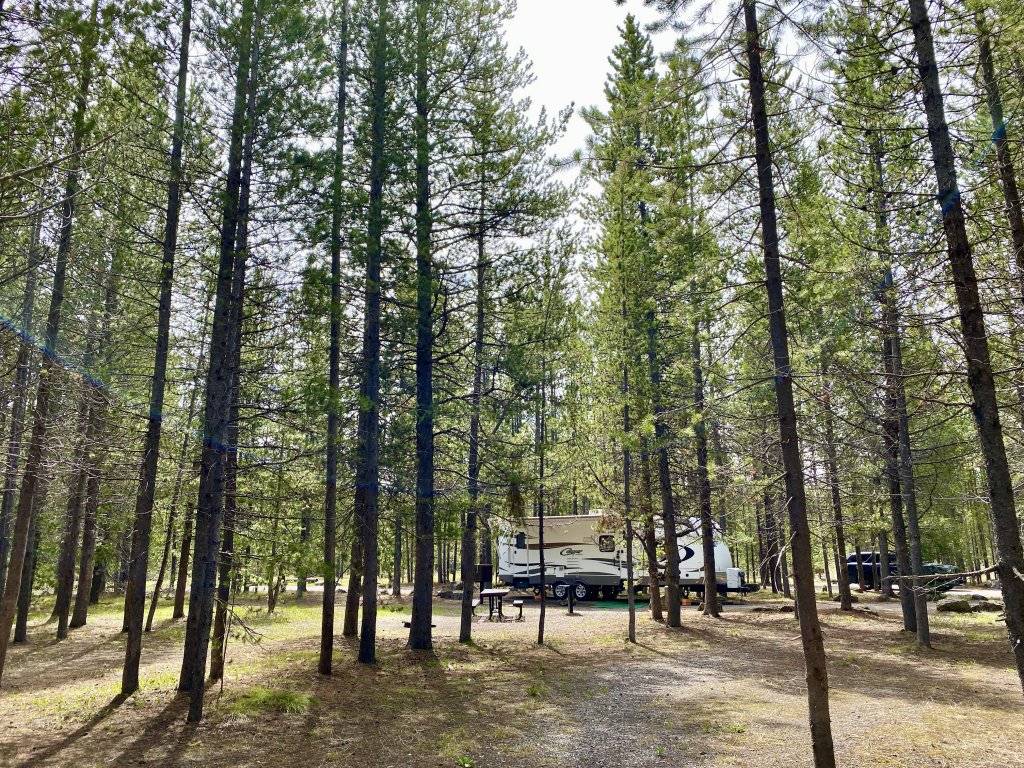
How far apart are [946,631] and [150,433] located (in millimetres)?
18171

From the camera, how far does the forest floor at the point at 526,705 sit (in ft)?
23.1

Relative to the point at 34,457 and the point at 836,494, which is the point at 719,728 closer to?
the point at 34,457

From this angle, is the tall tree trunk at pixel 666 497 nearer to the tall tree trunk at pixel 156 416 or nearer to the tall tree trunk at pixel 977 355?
the tall tree trunk at pixel 977 355

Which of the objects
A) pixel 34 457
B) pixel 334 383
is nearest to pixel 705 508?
pixel 334 383

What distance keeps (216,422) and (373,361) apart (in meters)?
4.31

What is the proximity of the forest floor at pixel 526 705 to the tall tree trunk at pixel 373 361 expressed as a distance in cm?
117

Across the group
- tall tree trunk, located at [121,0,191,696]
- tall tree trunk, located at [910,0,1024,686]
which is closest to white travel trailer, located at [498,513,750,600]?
tall tree trunk, located at [121,0,191,696]

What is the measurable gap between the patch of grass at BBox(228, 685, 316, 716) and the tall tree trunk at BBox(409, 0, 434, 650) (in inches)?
158

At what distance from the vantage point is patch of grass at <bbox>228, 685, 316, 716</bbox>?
881cm

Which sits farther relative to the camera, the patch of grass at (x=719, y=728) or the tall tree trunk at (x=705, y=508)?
the tall tree trunk at (x=705, y=508)

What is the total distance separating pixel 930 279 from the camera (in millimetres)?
6691

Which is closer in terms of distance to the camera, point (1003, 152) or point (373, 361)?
point (1003, 152)

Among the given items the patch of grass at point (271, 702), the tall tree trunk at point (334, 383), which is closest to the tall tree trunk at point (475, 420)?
the tall tree trunk at point (334, 383)

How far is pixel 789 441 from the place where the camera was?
6.25 m
